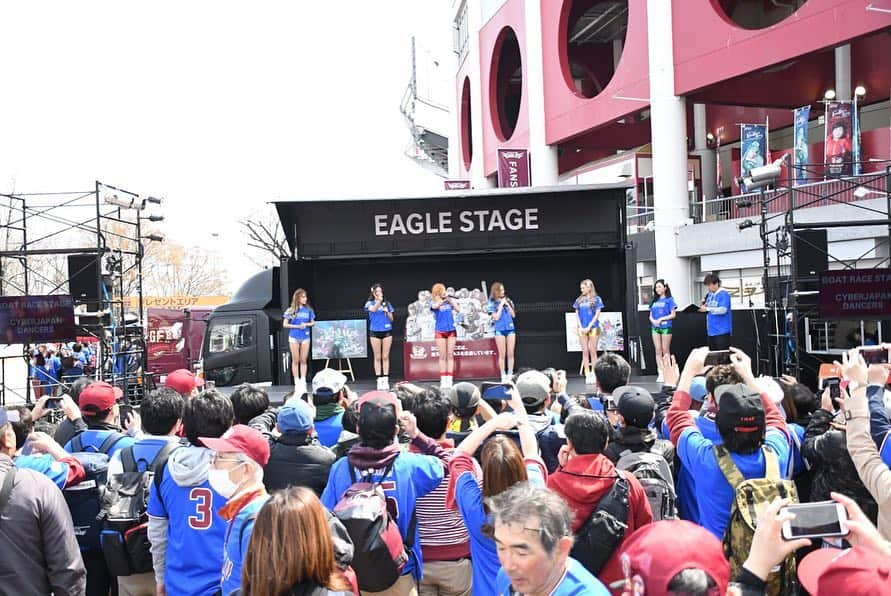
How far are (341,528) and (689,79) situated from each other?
22026 millimetres

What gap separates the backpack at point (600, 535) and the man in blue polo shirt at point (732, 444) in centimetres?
60

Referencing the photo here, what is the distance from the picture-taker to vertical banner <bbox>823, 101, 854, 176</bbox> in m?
20.5

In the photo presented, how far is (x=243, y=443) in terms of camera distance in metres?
3.04

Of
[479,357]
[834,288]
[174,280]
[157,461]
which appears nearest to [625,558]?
[157,461]

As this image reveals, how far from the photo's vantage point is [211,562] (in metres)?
3.42

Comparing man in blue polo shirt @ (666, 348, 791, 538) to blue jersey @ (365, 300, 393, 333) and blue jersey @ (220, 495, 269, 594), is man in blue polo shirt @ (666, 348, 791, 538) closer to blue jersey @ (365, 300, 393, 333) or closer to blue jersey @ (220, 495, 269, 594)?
blue jersey @ (220, 495, 269, 594)

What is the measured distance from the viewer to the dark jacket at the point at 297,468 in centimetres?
386

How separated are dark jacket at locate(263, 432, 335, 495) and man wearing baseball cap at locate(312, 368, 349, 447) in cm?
98

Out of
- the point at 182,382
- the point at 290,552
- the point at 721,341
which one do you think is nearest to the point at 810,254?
the point at 721,341

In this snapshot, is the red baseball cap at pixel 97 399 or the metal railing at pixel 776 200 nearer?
the red baseball cap at pixel 97 399

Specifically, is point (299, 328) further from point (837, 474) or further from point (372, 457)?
point (837, 474)

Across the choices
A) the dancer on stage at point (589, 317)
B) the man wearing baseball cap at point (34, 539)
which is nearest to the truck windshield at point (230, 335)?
the dancer on stage at point (589, 317)

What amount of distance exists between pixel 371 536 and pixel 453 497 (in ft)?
1.18

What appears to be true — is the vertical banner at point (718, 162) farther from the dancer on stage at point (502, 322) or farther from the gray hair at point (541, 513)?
the gray hair at point (541, 513)
